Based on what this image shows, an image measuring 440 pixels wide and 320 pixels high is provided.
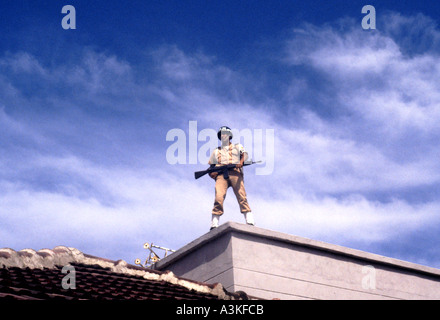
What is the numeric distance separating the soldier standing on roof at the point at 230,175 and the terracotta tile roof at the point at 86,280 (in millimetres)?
2487

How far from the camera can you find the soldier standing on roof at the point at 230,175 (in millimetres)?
11477

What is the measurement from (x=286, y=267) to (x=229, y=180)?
232cm

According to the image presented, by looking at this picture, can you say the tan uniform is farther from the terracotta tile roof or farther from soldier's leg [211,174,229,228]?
the terracotta tile roof

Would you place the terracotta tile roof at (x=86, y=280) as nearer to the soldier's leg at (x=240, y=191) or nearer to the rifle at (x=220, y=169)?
the soldier's leg at (x=240, y=191)

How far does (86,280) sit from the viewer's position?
7918 mm

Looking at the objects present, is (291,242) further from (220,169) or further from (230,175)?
(220,169)

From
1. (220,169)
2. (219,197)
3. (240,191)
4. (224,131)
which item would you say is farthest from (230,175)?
(224,131)

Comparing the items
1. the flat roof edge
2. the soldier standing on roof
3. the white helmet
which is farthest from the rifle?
the flat roof edge

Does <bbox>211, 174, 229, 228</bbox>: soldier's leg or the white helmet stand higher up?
the white helmet

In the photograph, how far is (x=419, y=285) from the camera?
1216 centimetres

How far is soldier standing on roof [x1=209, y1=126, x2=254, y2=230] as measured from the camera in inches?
452

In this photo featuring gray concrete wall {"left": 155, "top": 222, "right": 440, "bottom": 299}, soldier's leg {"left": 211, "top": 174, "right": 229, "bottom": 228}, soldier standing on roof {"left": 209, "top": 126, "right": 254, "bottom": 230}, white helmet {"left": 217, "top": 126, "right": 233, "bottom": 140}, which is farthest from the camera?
white helmet {"left": 217, "top": 126, "right": 233, "bottom": 140}
